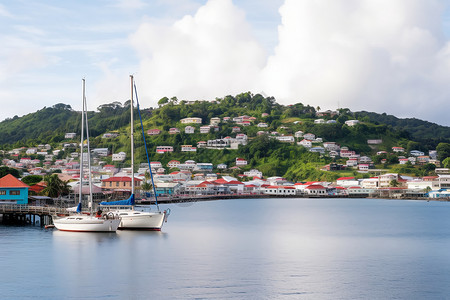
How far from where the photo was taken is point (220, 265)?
32.8 metres

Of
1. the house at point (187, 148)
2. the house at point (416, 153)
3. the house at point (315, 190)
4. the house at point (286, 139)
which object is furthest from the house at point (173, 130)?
the house at point (416, 153)

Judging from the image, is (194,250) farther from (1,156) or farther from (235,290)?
(1,156)

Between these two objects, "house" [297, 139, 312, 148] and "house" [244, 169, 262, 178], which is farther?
"house" [297, 139, 312, 148]

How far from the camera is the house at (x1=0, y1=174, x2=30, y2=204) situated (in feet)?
189

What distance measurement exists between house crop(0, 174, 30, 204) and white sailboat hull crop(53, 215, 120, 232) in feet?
52.1

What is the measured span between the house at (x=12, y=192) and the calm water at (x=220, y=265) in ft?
32.1

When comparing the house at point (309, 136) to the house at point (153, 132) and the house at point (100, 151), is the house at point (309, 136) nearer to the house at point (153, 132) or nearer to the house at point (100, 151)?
the house at point (153, 132)

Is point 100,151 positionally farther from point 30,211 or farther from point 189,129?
point 189,129

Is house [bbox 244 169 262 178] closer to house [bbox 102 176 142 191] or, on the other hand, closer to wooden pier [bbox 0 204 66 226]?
house [bbox 102 176 142 191]

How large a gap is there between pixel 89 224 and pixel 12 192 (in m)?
18.4

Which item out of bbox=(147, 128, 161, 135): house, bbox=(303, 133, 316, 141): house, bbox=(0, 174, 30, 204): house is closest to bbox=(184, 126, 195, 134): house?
bbox=(147, 128, 161, 135): house

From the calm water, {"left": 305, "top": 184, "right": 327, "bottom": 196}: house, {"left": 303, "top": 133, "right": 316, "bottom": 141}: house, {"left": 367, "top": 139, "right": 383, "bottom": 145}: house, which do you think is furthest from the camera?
{"left": 367, "top": 139, "right": 383, "bottom": 145}: house

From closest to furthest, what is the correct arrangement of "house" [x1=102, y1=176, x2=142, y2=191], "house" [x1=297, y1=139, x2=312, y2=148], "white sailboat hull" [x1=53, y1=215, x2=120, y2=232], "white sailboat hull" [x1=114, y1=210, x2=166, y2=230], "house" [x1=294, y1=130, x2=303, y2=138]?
1. "white sailboat hull" [x1=53, y1=215, x2=120, y2=232]
2. "white sailboat hull" [x1=114, y1=210, x2=166, y2=230]
3. "house" [x1=102, y1=176, x2=142, y2=191]
4. "house" [x1=297, y1=139, x2=312, y2=148]
5. "house" [x1=294, y1=130, x2=303, y2=138]

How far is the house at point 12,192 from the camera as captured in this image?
Answer: 2267 inches
